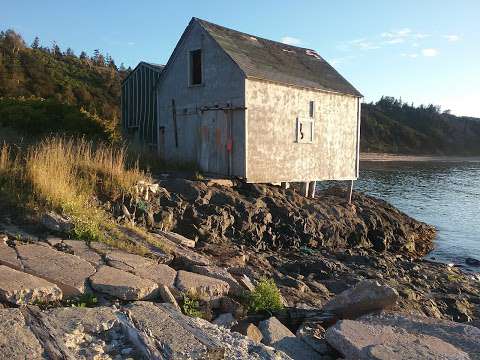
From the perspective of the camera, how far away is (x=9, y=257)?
5496 mm

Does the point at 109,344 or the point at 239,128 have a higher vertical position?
the point at 239,128

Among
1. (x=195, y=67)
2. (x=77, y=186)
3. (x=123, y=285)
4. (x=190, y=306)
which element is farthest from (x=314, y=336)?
(x=195, y=67)

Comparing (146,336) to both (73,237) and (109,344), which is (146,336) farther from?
(73,237)

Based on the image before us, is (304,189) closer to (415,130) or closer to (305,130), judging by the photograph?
(305,130)

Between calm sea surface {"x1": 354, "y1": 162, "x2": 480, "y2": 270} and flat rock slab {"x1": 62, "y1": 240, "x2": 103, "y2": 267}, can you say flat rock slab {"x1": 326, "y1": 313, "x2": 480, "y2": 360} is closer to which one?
flat rock slab {"x1": 62, "y1": 240, "x2": 103, "y2": 267}

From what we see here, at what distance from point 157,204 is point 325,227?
5.58 m

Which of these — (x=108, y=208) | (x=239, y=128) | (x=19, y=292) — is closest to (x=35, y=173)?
(x=108, y=208)

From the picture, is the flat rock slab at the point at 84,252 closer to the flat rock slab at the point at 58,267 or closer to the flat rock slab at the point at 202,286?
the flat rock slab at the point at 58,267

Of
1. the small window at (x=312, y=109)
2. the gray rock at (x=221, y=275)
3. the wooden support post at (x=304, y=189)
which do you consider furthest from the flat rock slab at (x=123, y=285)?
the wooden support post at (x=304, y=189)

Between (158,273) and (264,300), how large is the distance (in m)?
1.37

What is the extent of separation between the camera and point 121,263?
19.6 ft

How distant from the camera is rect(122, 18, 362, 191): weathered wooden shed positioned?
560 inches

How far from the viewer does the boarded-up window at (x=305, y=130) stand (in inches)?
609

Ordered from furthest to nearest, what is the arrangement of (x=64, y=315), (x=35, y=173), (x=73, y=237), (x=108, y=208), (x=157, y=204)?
(x=157, y=204)
(x=108, y=208)
(x=35, y=173)
(x=73, y=237)
(x=64, y=315)
